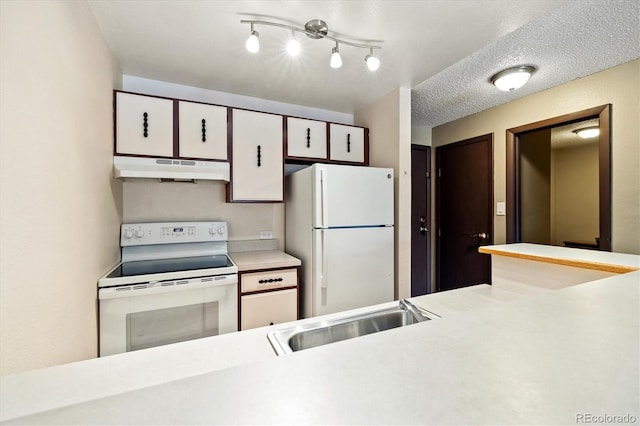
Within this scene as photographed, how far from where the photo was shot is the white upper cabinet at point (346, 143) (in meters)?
2.58

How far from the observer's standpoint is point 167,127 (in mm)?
2012

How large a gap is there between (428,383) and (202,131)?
2232mm

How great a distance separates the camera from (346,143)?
265 centimetres

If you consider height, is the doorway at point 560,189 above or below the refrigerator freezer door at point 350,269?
above

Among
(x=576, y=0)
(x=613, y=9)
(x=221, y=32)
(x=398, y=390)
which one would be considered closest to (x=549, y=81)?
(x=613, y=9)

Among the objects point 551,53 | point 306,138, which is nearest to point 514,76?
point 551,53

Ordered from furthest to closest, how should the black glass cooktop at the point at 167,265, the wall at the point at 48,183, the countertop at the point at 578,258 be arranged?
the black glass cooktop at the point at 167,265, the countertop at the point at 578,258, the wall at the point at 48,183

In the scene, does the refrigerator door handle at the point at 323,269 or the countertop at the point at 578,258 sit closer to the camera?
the countertop at the point at 578,258

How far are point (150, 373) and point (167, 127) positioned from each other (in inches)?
72.2

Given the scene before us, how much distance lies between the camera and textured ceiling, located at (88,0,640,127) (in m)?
1.44

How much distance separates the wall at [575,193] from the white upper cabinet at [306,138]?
447 centimetres

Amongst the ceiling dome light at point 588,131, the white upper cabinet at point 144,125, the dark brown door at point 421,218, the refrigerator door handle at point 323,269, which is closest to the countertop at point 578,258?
the refrigerator door handle at point 323,269

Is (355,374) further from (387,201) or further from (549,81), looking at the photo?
(549,81)

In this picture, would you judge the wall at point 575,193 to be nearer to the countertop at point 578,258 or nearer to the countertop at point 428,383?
the countertop at point 578,258
